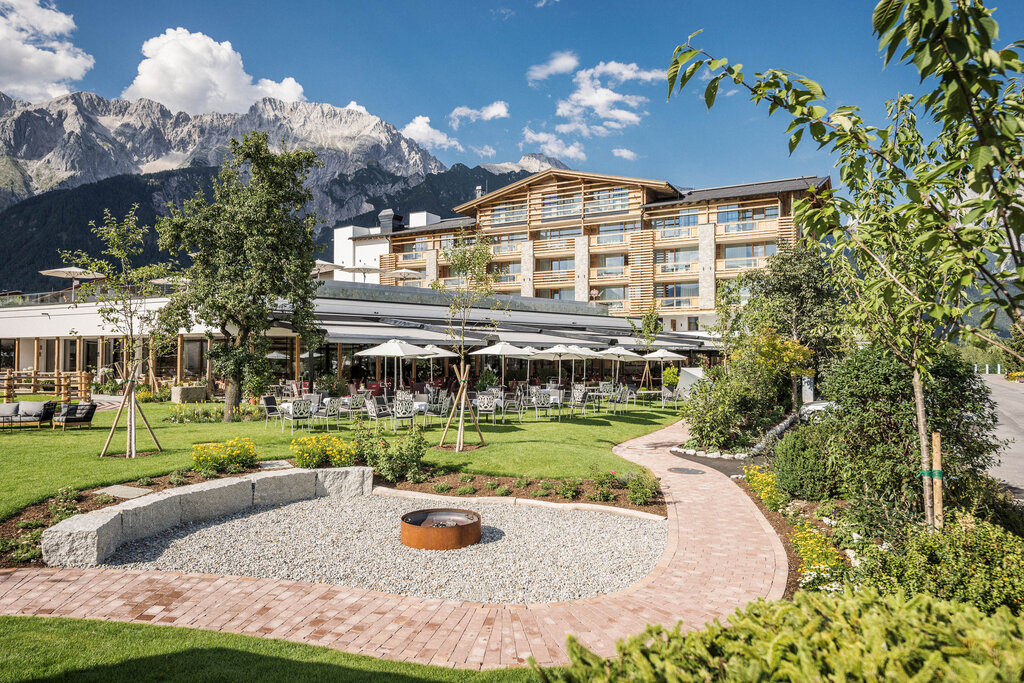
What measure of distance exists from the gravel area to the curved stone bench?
0.20 meters

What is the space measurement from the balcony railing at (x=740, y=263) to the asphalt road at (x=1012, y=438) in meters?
15.3

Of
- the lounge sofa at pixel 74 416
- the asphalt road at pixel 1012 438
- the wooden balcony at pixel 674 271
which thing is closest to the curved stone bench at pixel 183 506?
the lounge sofa at pixel 74 416

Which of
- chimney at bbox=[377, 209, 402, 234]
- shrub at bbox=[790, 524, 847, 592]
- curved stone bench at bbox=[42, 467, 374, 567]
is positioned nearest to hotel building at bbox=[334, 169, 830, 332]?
chimney at bbox=[377, 209, 402, 234]

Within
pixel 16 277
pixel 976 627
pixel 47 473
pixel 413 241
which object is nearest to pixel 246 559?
pixel 47 473

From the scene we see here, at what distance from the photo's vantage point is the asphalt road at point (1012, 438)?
35.8 feet

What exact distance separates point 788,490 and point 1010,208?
750cm

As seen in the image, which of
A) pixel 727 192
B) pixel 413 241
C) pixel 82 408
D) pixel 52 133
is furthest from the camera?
pixel 52 133

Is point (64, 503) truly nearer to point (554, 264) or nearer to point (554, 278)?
point (554, 278)

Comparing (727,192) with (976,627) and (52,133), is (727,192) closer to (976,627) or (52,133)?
(976,627)

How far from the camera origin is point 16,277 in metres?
94.4

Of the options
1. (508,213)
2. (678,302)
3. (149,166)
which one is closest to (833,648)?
(678,302)

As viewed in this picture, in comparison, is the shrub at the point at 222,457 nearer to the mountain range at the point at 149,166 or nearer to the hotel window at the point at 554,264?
the hotel window at the point at 554,264

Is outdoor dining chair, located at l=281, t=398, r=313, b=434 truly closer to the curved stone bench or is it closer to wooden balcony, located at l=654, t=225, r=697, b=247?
the curved stone bench

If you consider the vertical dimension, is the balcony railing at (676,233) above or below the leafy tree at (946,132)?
above
